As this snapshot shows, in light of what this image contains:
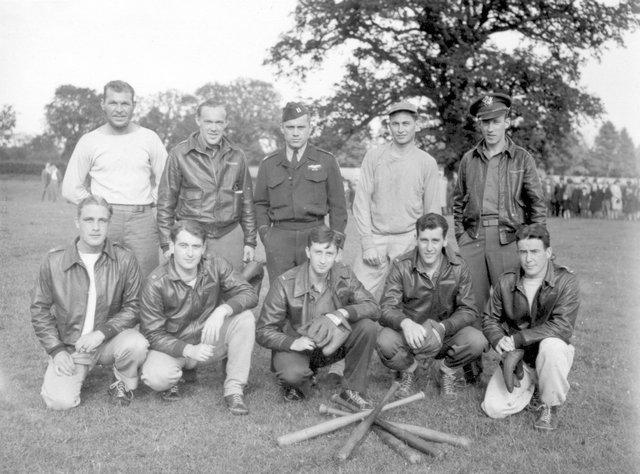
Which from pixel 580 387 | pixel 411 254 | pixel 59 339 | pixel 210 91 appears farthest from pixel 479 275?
pixel 210 91

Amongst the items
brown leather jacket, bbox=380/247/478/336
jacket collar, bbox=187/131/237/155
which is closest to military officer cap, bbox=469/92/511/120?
brown leather jacket, bbox=380/247/478/336

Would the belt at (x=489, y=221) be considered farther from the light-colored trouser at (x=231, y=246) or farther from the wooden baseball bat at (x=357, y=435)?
the light-colored trouser at (x=231, y=246)

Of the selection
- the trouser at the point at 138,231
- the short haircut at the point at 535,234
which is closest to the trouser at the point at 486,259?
the short haircut at the point at 535,234

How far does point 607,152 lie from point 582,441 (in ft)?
306

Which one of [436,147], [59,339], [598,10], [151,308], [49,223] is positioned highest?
[598,10]

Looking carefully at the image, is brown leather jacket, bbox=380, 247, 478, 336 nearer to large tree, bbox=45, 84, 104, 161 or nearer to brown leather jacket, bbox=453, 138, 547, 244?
brown leather jacket, bbox=453, 138, 547, 244

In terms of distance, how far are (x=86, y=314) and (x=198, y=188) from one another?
1.43 metres

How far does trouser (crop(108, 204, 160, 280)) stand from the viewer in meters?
5.41

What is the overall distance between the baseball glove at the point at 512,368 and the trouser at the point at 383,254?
147 cm

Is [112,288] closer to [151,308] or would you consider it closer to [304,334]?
[151,308]

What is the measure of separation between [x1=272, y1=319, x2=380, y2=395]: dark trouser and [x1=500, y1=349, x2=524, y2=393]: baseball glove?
988 mm

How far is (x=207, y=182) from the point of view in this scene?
5445 mm

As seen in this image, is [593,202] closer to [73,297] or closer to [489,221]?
[489,221]

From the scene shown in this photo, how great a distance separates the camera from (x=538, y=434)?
4.27 m
